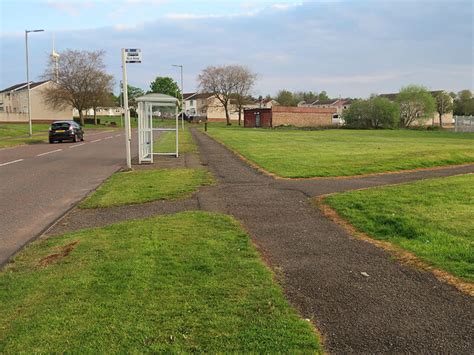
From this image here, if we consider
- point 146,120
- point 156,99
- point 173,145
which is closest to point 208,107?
point 173,145

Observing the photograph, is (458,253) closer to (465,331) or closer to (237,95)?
(465,331)

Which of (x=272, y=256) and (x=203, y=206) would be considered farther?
(x=203, y=206)

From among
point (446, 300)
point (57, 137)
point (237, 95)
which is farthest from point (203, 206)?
point (237, 95)

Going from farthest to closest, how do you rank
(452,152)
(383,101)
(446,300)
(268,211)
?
(383,101) < (452,152) < (268,211) < (446,300)

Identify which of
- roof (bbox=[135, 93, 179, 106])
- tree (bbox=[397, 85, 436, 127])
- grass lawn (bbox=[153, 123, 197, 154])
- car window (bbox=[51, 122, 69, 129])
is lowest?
grass lawn (bbox=[153, 123, 197, 154])

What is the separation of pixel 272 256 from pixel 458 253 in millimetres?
2125

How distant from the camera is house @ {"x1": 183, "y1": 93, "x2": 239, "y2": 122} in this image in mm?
105000

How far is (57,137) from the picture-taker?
33.9m

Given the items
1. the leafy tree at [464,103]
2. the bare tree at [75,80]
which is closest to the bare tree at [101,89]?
the bare tree at [75,80]

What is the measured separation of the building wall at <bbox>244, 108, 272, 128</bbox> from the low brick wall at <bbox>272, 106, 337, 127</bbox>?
2.72 feet

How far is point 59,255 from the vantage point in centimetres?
591

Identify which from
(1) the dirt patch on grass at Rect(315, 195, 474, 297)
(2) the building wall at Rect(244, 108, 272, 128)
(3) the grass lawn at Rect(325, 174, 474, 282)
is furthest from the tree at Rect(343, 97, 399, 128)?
(1) the dirt patch on grass at Rect(315, 195, 474, 297)

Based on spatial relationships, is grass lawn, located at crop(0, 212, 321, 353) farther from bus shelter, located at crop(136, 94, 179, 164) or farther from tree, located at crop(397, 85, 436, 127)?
tree, located at crop(397, 85, 436, 127)

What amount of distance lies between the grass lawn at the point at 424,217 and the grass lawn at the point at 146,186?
11.7 feet
